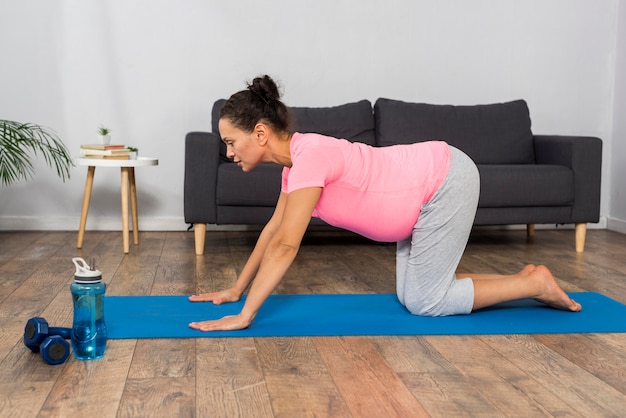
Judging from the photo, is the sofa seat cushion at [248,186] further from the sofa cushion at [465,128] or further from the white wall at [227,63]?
the white wall at [227,63]

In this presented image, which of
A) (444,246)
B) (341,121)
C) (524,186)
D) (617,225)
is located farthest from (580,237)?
(444,246)

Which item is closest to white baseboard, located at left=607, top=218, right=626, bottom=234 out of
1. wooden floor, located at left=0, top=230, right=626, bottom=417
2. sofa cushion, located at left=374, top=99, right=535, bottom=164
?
sofa cushion, located at left=374, top=99, right=535, bottom=164

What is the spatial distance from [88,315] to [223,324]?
0.41 metres

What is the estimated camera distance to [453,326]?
2369 mm

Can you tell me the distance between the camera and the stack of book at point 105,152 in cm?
396

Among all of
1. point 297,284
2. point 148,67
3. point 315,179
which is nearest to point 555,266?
point 297,284

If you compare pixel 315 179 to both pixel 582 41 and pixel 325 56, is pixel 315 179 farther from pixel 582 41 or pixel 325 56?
pixel 582 41

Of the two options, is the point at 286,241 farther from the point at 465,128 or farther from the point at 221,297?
the point at 465,128

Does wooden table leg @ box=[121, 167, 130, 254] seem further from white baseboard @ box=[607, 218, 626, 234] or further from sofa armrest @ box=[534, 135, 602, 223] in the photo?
white baseboard @ box=[607, 218, 626, 234]

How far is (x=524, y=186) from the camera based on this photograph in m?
4.02

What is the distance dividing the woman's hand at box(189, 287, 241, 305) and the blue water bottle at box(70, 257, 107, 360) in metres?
0.62

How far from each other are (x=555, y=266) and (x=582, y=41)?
2.14 metres

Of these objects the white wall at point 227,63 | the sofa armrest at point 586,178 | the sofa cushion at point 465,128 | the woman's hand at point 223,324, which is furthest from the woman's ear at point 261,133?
the white wall at point 227,63

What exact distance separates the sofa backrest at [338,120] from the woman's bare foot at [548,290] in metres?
2.07
